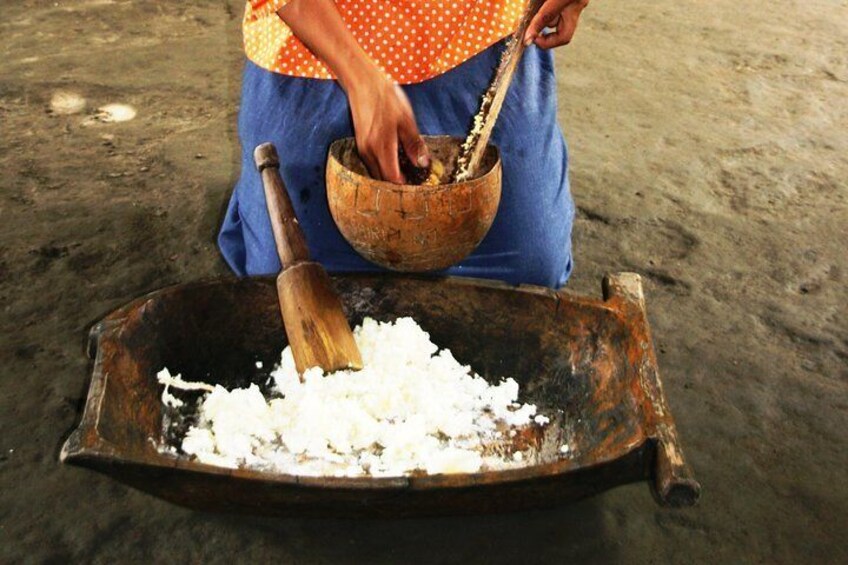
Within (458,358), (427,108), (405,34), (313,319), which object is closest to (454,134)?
(427,108)

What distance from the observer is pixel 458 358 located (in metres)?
1.55

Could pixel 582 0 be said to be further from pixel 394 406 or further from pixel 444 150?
pixel 394 406

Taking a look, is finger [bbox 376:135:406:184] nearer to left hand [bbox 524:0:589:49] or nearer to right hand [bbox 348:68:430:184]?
right hand [bbox 348:68:430:184]

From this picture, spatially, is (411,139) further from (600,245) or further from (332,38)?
(600,245)

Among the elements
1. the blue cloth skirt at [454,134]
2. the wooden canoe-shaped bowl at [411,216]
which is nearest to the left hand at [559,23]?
the blue cloth skirt at [454,134]

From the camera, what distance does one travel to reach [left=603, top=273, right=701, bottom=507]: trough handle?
1106 mm

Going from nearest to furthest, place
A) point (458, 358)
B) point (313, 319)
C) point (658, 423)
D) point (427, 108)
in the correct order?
point (658, 423) < point (313, 319) < point (458, 358) < point (427, 108)

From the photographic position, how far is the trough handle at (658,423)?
3.63ft

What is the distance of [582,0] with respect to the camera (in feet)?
5.23

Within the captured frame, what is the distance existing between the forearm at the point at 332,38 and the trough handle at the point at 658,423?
1.65 feet

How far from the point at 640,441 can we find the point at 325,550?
581 millimetres

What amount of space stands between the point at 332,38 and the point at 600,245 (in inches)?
45.8

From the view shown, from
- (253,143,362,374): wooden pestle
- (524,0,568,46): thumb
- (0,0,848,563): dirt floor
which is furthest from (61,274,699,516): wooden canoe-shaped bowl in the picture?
(524,0,568,46): thumb

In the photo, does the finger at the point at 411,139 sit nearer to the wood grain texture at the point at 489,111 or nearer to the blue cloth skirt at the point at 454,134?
the wood grain texture at the point at 489,111
